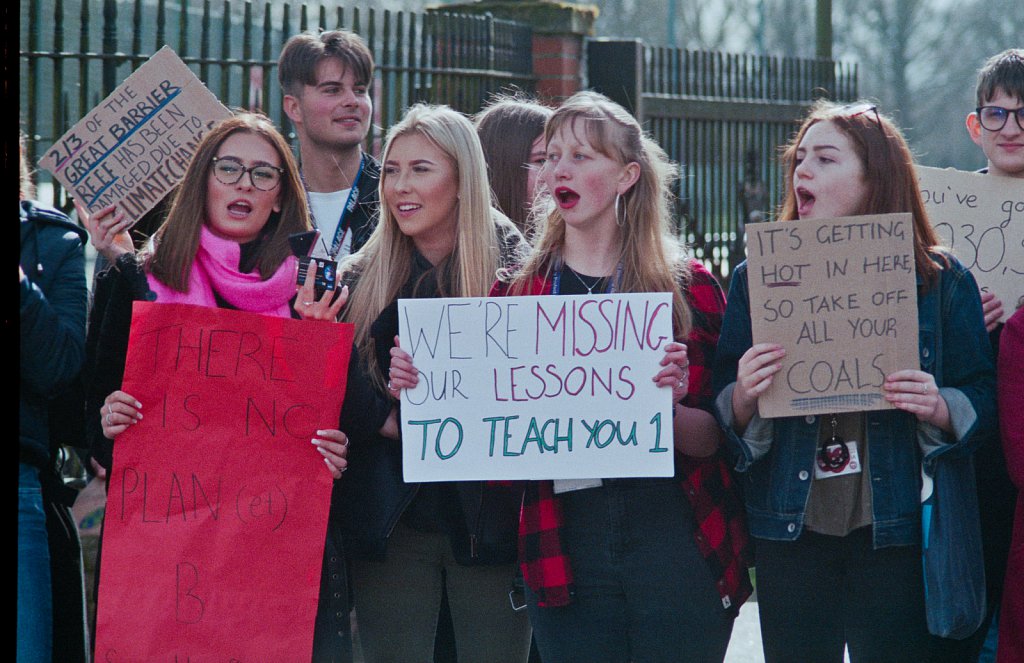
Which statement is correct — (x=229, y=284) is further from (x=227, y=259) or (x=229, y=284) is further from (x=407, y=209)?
(x=407, y=209)

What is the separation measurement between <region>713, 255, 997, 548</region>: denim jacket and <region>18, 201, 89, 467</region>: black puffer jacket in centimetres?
164

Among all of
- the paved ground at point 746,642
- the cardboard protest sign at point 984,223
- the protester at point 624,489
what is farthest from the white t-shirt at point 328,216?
the paved ground at point 746,642

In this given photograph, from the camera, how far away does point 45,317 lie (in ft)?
9.99

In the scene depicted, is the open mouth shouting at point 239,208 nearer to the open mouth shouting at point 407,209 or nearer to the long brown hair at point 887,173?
the open mouth shouting at point 407,209

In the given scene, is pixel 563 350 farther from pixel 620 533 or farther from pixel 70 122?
pixel 70 122

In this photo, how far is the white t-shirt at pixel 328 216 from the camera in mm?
4012

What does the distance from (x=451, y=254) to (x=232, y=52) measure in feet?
11.8

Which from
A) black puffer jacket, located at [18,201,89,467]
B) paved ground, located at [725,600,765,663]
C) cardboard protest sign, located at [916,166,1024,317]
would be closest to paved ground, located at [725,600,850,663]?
paved ground, located at [725,600,765,663]

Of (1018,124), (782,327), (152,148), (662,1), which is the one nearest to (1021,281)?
(1018,124)

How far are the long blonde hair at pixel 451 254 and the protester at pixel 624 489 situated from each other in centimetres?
14

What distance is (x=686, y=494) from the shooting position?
3.12 meters

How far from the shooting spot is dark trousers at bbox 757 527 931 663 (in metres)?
3.05

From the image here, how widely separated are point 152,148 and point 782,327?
1979mm

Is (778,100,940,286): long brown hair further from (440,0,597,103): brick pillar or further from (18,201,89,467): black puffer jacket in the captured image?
(440,0,597,103): brick pillar
